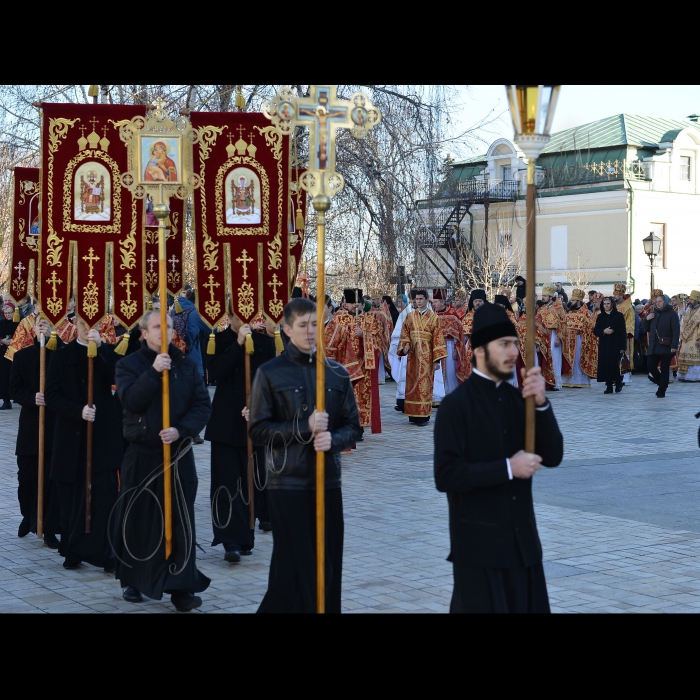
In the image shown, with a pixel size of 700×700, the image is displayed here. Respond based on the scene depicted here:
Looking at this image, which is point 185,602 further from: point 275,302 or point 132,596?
point 275,302

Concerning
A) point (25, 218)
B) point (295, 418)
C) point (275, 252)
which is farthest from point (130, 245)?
point (295, 418)

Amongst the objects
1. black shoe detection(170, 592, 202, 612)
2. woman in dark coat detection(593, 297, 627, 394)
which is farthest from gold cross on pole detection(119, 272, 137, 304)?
woman in dark coat detection(593, 297, 627, 394)

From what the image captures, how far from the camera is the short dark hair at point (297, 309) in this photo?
5719 mm

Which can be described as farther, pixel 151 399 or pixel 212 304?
pixel 212 304

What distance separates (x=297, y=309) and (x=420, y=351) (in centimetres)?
1032

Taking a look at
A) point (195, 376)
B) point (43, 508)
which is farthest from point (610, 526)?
point (43, 508)

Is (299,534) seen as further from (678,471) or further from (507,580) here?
(678,471)

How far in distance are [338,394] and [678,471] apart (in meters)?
7.02

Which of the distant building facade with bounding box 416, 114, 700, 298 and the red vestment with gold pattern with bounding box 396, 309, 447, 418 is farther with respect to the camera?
the distant building facade with bounding box 416, 114, 700, 298

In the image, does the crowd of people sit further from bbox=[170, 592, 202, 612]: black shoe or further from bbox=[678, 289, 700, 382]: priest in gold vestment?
bbox=[678, 289, 700, 382]: priest in gold vestment

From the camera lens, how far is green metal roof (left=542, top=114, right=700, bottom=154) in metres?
41.3

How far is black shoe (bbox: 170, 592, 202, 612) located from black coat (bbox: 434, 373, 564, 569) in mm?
2432

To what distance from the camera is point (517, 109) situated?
194 inches

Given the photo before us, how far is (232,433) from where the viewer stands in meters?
8.52
